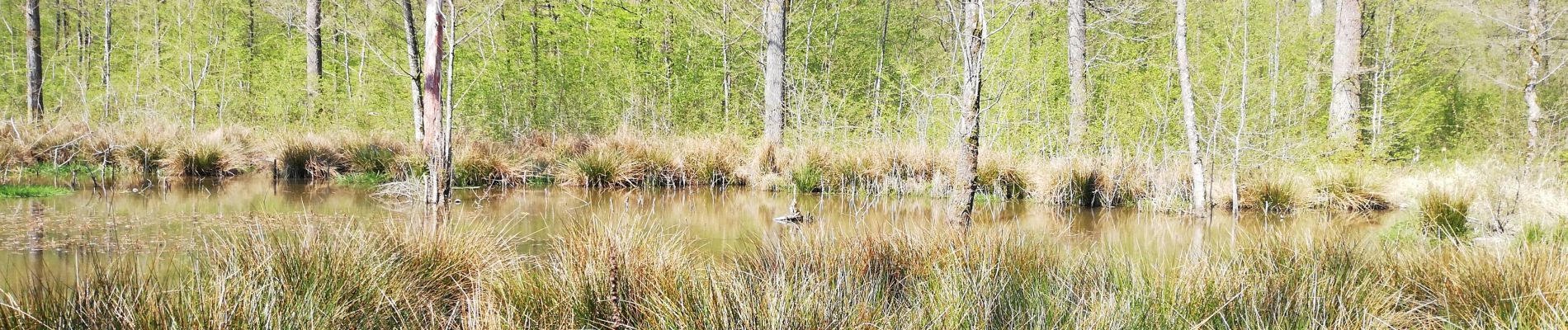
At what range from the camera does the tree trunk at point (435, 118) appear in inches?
258

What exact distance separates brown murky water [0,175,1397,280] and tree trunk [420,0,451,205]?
0.30 metres

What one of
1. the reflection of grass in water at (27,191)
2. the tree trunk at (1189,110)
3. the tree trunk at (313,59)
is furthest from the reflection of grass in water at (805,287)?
the tree trunk at (313,59)

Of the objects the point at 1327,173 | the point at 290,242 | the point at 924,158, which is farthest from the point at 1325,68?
the point at 290,242

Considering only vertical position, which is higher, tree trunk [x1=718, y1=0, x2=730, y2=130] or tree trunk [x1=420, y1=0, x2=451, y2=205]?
tree trunk [x1=718, y1=0, x2=730, y2=130]

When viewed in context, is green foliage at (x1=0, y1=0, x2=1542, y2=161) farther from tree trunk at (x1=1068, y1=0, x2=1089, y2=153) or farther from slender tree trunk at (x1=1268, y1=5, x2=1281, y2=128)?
tree trunk at (x1=1068, y1=0, x2=1089, y2=153)

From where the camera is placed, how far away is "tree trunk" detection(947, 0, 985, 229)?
439 cm

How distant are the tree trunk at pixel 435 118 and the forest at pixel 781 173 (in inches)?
1.3

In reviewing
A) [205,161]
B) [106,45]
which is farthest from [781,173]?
[106,45]

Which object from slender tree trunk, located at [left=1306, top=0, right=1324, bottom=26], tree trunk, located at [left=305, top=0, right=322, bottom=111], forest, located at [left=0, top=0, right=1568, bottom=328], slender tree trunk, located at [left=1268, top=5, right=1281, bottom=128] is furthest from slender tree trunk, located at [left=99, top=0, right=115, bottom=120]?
slender tree trunk, located at [left=1306, top=0, right=1324, bottom=26]

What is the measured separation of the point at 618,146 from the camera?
433 inches

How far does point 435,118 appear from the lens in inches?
277

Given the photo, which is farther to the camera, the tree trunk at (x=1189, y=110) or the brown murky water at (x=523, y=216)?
the tree trunk at (x=1189, y=110)

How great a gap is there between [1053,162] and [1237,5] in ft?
18.9

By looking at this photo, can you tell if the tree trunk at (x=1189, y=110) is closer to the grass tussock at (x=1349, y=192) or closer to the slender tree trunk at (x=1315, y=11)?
the grass tussock at (x=1349, y=192)
